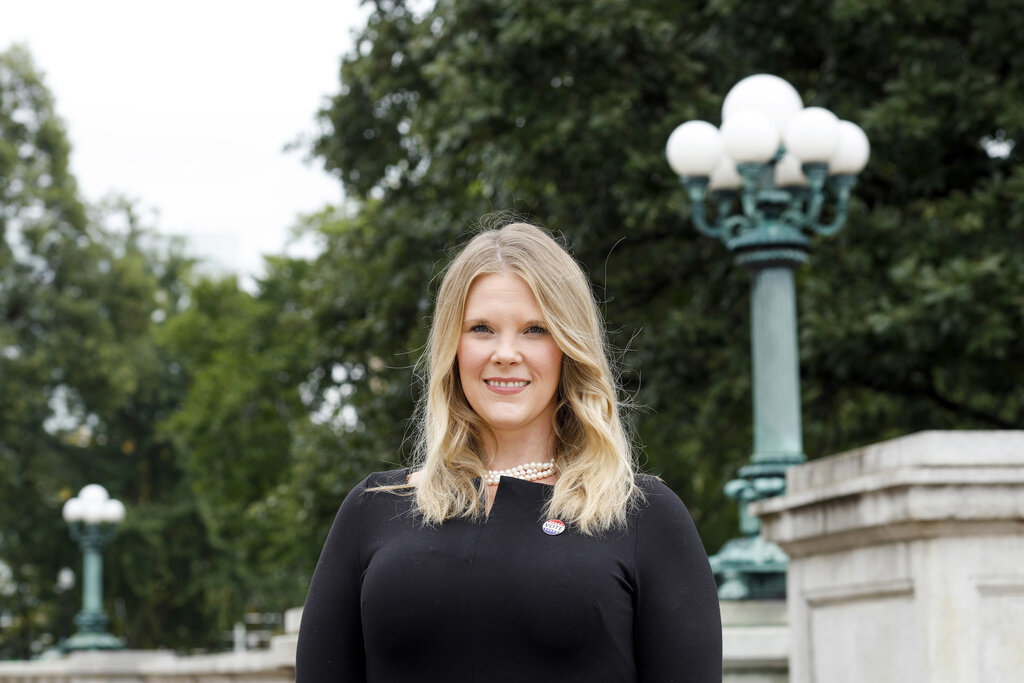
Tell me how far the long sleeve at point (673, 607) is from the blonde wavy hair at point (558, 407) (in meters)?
0.06

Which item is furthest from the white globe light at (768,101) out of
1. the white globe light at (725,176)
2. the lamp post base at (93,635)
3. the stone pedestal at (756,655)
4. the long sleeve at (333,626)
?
the lamp post base at (93,635)

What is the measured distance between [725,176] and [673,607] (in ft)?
22.5

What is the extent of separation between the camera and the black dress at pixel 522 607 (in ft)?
8.20

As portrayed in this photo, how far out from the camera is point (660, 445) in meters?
16.5

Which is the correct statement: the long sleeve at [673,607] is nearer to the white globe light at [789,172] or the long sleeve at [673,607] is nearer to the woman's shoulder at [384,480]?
the woman's shoulder at [384,480]

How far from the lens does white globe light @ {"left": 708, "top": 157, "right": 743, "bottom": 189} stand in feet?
30.1

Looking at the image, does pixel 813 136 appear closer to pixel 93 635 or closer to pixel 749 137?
pixel 749 137

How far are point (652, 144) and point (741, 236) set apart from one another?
18.3 feet

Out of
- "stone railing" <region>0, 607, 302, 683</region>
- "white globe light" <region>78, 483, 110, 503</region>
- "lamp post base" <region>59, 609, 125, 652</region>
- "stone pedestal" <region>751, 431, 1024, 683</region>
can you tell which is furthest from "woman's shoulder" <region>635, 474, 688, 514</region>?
"lamp post base" <region>59, 609, 125, 652</region>

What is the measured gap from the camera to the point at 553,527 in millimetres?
2594

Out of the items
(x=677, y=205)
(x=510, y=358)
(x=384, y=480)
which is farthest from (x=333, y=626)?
(x=677, y=205)

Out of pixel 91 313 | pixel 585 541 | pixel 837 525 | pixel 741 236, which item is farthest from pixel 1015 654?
pixel 91 313

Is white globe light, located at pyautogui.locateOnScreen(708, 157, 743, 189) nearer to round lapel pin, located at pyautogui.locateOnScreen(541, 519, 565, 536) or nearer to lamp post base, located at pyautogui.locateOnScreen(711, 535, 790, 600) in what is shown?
lamp post base, located at pyautogui.locateOnScreen(711, 535, 790, 600)

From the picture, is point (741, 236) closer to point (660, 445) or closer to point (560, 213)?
point (560, 213)
